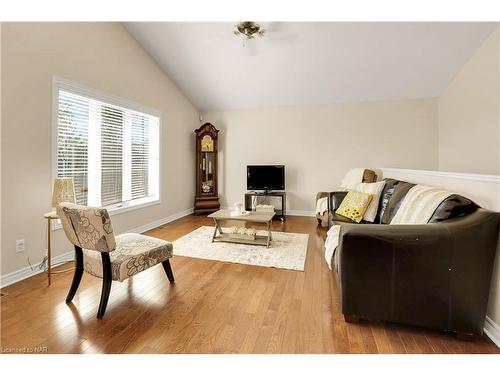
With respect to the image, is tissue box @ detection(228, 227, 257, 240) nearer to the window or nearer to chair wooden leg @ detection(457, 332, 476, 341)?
the window

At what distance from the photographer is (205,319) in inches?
67.2

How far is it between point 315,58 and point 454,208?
3199 mm

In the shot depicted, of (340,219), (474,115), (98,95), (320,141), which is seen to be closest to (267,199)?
(320,141)

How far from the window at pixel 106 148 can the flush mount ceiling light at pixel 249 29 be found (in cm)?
191

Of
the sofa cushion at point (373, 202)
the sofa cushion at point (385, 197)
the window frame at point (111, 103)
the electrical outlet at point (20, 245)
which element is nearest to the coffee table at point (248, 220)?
the sofa cushion at point (373, 202)

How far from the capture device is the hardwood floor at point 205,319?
1.44 m

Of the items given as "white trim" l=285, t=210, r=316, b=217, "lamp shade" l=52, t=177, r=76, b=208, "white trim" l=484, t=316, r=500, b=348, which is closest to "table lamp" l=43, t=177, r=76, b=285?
"lamp shade" l=52, t=177, r=76, b=208

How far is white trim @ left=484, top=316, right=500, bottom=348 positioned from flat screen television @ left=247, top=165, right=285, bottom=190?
A: 12.3 feet

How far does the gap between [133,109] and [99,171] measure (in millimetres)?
1089

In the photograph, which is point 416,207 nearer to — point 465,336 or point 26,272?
point 465,336

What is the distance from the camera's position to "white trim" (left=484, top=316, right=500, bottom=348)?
1.44 m

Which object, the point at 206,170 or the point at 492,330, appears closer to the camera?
the point at 492,330

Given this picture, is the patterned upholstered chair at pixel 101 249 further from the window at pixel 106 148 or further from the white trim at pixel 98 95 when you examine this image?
the white trim at pixel 98 95
